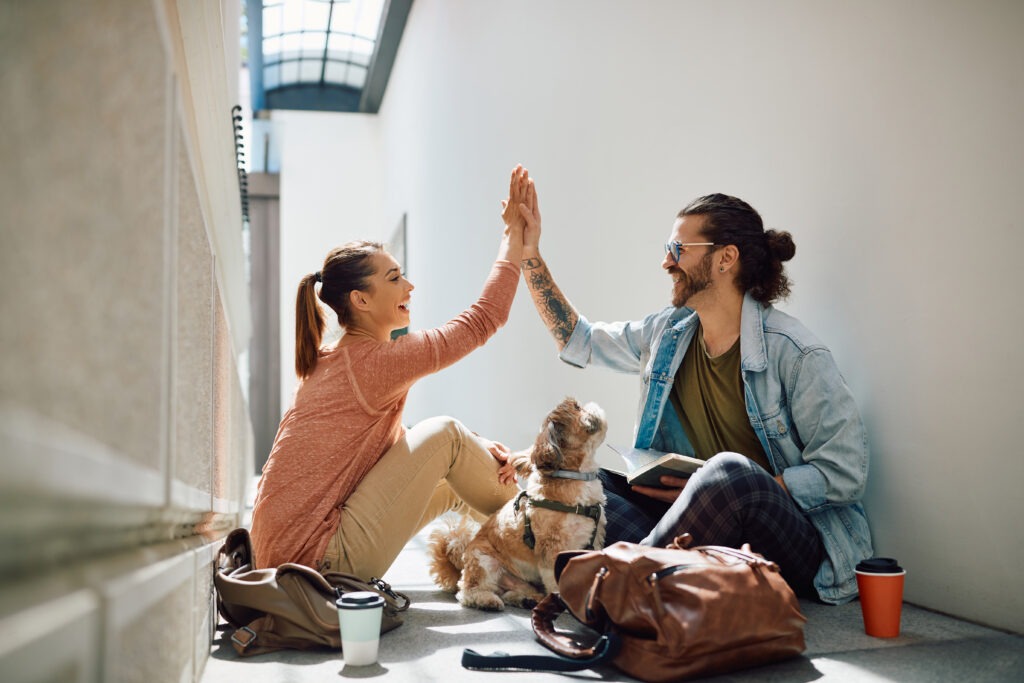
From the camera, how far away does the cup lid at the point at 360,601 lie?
1764mm

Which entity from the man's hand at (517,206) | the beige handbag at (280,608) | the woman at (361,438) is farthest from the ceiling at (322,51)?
the beige handbag at (280,608)

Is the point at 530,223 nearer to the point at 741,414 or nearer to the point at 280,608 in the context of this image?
the point at 741,414

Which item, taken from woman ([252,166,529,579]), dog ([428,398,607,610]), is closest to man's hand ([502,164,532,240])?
woman ([252,166,529,579])

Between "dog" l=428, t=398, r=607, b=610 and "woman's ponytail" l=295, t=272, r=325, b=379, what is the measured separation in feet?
2.12

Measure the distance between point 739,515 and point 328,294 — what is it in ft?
4.19

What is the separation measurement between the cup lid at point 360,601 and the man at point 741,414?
672 millimetres

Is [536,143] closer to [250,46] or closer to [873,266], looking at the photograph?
[873,266]

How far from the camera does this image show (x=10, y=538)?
70 cm

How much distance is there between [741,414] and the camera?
2.40 meters

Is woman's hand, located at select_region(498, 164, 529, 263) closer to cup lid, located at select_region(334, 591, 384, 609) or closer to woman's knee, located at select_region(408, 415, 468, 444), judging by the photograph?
woman's knee, located at select_region(408, 415, 468, 444)

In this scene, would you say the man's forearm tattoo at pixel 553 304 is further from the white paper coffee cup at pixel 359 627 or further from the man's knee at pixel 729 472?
the white paper coffee cup at pixel 359 627

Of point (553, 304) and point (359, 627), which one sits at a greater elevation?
point (553, 304)

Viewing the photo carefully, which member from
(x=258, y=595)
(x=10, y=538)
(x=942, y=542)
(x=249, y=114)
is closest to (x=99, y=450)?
(x=10, y=538)

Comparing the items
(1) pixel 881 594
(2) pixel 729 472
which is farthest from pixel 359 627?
(1) pixel 881 594
